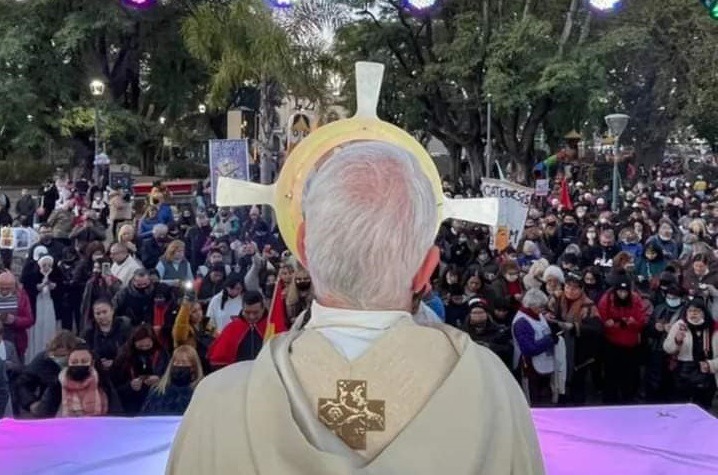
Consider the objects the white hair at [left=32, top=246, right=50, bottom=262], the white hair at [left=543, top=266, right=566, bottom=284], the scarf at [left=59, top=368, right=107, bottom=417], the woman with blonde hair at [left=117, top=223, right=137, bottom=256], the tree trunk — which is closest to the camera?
the scarf at [left=59, top=368, right=107, bottom=417]

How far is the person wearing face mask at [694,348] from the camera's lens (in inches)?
277

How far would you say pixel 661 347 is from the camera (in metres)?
7.45

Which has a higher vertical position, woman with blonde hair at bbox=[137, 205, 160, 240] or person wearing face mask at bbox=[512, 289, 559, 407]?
woman with blonde hair at bbox=[137, 205, 160, 240]

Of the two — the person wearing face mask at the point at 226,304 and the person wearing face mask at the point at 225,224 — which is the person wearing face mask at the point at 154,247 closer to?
the person wearing face mask at the point at 225,224

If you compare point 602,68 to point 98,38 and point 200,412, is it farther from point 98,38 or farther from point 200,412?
point 200,412

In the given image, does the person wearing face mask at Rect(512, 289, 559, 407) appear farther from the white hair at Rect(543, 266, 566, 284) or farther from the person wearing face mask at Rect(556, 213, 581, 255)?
the person wearing face mask at Rect(556, 213, 581, 255)

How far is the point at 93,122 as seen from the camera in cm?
2795

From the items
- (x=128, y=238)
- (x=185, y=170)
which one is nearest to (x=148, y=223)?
(x=128, y=238)

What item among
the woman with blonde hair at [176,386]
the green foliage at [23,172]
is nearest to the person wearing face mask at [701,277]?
the woman with blonde hair at [176,386]

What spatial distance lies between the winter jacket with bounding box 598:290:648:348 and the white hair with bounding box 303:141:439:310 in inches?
256

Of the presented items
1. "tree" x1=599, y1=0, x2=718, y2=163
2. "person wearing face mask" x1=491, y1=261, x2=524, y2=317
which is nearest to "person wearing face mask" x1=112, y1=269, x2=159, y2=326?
"person wearing face mask" x1=491, y1=261, x2=524, y2=317

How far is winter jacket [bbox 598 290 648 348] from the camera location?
7695 millimetres

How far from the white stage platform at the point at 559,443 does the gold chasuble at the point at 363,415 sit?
261cm

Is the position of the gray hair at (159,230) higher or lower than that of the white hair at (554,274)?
higher
